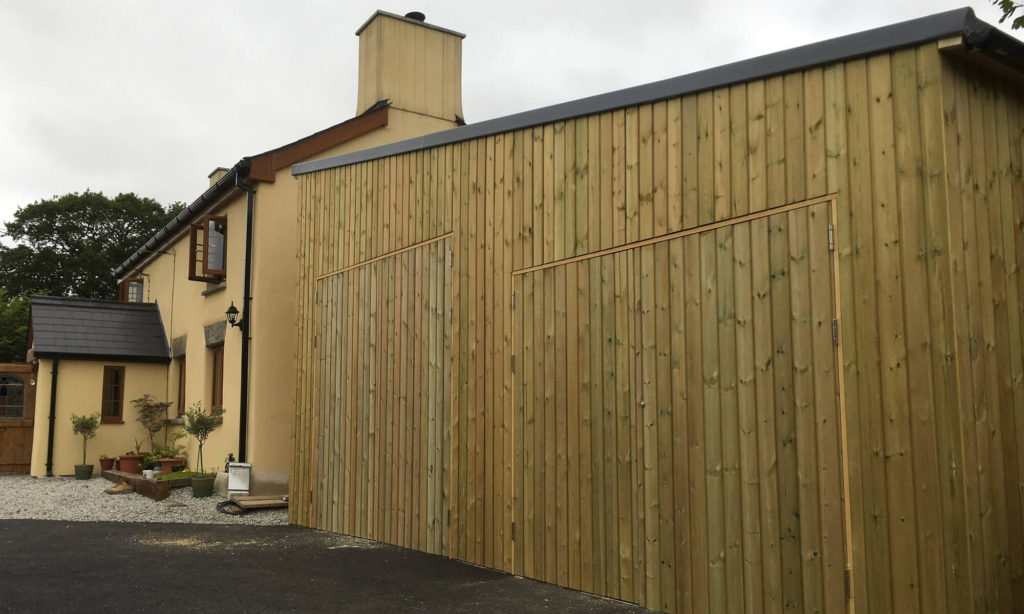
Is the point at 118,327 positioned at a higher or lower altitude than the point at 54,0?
lower

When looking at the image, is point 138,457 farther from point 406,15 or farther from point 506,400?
point 506,400

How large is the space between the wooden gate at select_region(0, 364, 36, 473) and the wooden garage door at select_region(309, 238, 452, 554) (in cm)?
1124

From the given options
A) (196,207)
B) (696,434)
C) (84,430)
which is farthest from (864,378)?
(84,430)

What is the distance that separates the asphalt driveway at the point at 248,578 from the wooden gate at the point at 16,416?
31.7ft

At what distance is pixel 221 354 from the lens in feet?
46.8

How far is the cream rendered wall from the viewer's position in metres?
15.9

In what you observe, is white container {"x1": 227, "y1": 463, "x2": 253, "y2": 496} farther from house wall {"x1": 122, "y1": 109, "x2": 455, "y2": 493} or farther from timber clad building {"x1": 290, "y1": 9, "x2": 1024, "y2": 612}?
timber clad building {"x1": 290, "y1": 9, "x2": 1024, "y2": 612}

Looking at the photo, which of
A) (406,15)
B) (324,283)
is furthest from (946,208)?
(406,15)

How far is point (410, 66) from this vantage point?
14.3 meters

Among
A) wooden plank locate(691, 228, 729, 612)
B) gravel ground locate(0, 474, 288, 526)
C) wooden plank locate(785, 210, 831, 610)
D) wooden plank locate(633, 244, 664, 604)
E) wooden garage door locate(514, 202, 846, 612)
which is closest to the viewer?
wooden plank locate(785, 210, 831, 610)

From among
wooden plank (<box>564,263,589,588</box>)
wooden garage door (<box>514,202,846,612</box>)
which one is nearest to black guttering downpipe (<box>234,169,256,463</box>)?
wooden garage door (<box>514,202,846,612</box>)

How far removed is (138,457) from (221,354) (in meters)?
2.67

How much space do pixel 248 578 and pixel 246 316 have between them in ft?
21.0

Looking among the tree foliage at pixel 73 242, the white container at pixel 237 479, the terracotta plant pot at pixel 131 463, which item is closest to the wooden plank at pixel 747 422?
the white container at pixel 237 479
